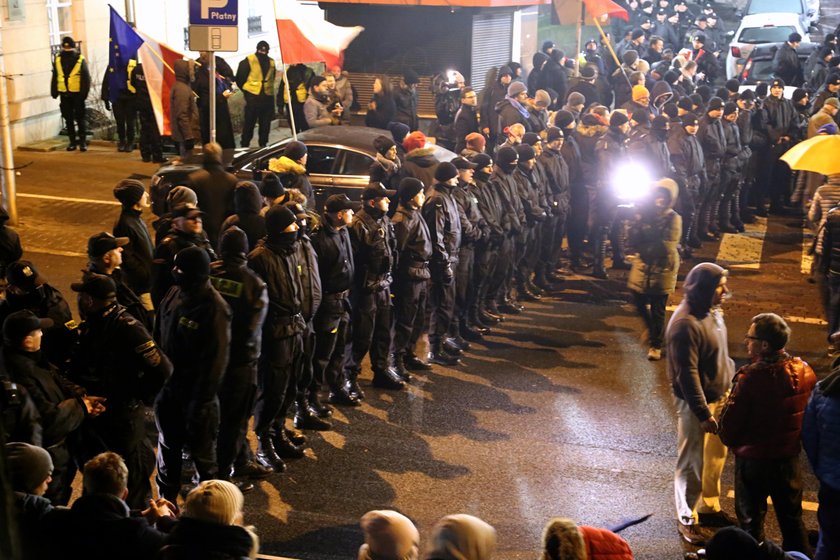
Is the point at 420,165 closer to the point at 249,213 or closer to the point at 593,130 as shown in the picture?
the point at 593,130

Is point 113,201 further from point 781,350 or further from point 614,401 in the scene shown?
point 781,350

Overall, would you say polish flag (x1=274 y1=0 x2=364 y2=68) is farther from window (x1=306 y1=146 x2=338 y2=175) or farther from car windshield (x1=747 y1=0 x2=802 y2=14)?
car windshield (x1=747 y1=0 x2=802 y2=14)

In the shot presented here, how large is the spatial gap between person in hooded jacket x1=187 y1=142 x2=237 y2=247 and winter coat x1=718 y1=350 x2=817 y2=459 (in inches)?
236

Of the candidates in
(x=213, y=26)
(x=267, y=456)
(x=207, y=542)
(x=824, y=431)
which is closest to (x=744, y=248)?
(x=213, y=26)

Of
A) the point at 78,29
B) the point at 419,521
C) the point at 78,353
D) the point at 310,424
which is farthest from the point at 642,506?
the point at 78,29

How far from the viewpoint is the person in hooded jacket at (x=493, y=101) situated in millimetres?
17859

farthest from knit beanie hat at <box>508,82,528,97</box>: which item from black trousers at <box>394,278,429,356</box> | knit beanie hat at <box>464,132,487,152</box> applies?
black trousers at <box>394,278,429,356</box>

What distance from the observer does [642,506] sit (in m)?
8.04

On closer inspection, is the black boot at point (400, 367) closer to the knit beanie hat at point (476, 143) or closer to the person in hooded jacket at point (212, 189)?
the person in hooded jacket at point (212, 189)

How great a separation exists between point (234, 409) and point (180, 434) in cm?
45

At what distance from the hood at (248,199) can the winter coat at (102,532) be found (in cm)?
471

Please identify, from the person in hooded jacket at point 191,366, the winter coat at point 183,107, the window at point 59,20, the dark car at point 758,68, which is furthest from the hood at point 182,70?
the dark car at point 758,68

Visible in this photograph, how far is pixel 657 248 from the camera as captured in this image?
1101cm

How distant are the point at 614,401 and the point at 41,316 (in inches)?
202
